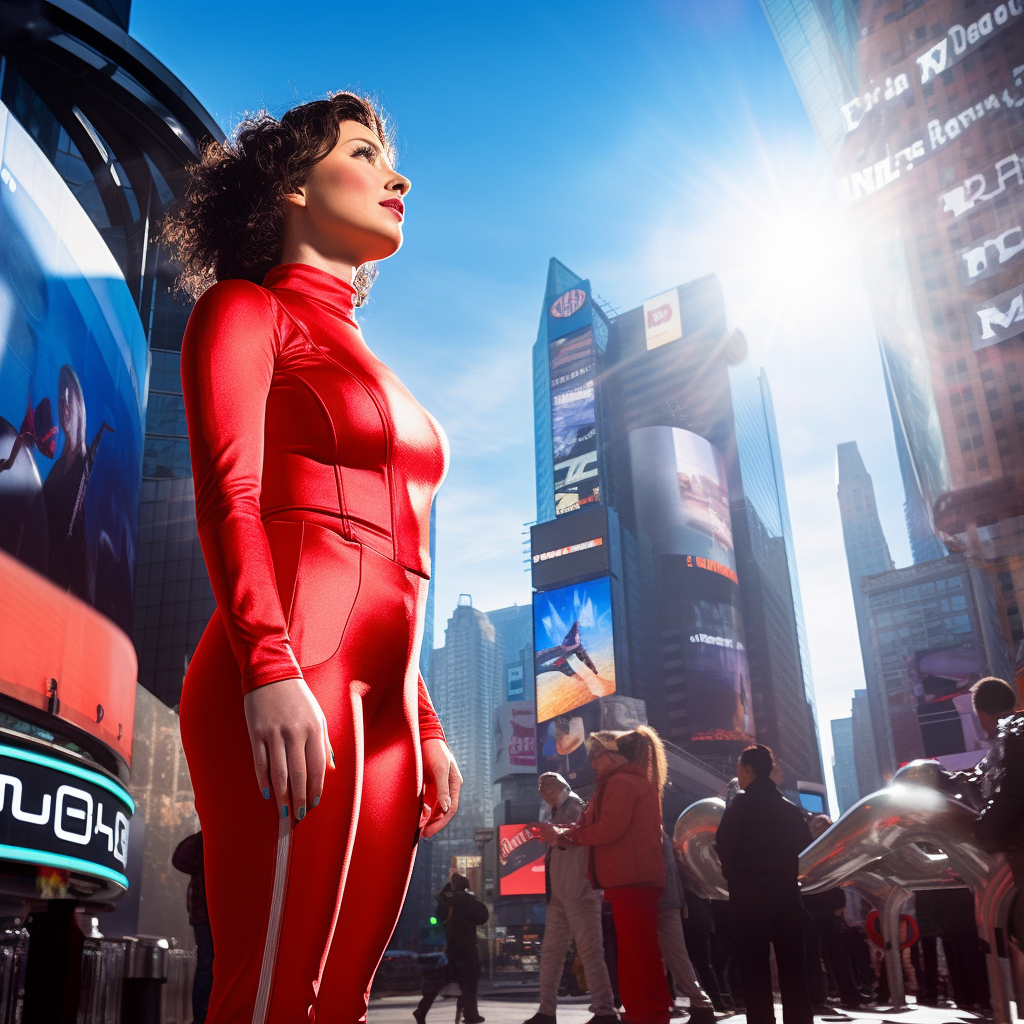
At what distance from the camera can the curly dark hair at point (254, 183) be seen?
169 cm

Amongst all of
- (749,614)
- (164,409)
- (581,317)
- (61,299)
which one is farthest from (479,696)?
(61,299)

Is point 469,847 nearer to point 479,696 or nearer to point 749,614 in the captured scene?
point 749,614

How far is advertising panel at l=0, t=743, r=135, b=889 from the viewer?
625 cm

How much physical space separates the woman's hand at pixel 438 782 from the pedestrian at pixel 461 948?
7.04m

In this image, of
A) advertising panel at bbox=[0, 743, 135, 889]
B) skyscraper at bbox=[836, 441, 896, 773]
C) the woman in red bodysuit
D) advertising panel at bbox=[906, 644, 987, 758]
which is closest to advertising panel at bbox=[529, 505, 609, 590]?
advertising panel at bbox=[906, 644, 987, 758]

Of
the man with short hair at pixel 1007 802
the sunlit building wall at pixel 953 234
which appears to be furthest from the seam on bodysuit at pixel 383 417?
the sunlit building wall at pixel 953 234

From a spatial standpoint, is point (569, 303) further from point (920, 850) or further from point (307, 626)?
point (307, 626)

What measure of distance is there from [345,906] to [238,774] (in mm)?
247

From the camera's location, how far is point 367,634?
1279mm

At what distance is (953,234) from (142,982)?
54.7 meters

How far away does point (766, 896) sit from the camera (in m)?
4.66

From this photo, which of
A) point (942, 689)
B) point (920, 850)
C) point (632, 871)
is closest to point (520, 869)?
point (942, 689)

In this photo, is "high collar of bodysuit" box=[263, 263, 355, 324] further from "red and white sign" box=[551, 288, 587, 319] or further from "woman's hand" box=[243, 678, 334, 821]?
"red and white sign" box=[551, 288, 587, 319]

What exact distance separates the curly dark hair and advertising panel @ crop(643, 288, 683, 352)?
8205cm
